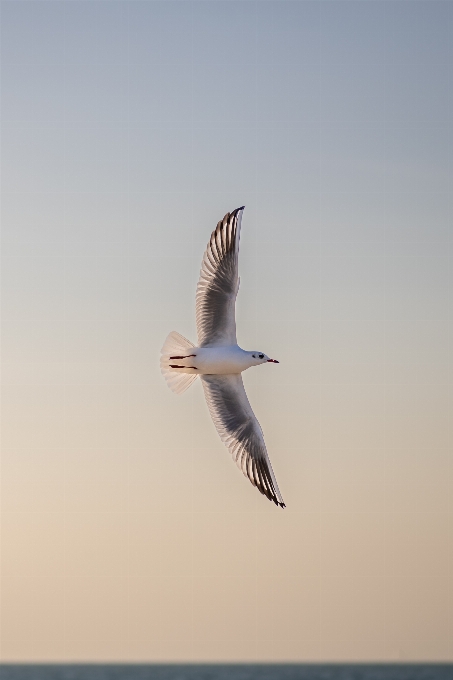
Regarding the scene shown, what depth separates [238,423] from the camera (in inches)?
488

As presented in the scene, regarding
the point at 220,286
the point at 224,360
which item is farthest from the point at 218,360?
the point at 220,286

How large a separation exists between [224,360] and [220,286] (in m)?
0.69

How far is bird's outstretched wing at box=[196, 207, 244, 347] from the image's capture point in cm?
1182

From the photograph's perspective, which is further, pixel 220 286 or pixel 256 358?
pixel 256 358

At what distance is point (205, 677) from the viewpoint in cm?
5784

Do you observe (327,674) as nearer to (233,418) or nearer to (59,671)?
(59,671)

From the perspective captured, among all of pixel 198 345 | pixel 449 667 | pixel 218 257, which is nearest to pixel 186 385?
pixel 198 345

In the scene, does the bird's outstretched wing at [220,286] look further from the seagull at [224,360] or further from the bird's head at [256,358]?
the bird's head at [256,358]

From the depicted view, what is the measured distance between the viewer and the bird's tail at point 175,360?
12.1 m

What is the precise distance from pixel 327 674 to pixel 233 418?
4792 cm

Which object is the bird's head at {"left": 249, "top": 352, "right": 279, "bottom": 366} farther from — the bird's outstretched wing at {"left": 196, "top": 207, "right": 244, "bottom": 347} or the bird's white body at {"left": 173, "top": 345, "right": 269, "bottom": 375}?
the bird's outstretched wing at {"left": 196, "top": 207, "right": 244, "bottom": 347}

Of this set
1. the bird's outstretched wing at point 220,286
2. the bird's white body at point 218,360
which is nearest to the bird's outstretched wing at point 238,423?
the bird's white body at point 218,360

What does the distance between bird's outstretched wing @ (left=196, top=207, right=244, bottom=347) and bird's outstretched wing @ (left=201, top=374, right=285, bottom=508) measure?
16.8 inches

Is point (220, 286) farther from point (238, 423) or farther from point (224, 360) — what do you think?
point (238, 423)
